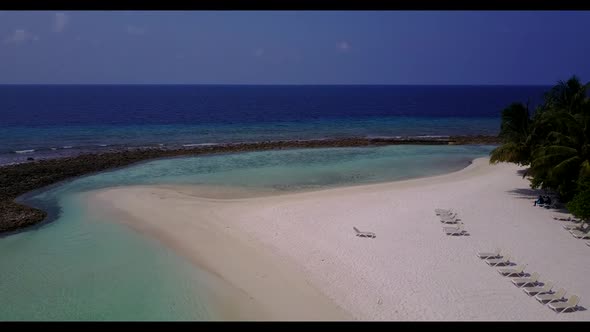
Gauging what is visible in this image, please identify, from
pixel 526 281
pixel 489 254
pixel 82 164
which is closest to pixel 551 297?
pixel 526 281

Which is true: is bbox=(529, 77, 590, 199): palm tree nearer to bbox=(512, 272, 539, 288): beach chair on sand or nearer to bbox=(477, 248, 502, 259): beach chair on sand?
bbox=(477, 248, 502, 259): beach chair on sand

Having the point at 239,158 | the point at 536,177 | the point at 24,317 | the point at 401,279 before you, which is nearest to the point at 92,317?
the point at 24,317

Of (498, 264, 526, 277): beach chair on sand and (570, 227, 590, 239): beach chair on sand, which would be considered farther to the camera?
(570, 227, 590, 239): beach chair on sand

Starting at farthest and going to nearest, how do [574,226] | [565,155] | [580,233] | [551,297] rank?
[565,155] → [574,226] → [580,233] → [551,297]

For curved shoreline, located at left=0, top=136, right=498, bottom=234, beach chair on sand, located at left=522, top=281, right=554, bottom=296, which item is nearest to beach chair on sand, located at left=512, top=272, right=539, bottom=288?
beach chair on sand, located at left=522, top=281, right=554, bottom=296

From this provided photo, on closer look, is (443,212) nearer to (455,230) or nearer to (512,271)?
(455,230)

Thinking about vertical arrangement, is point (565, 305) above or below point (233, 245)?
above
